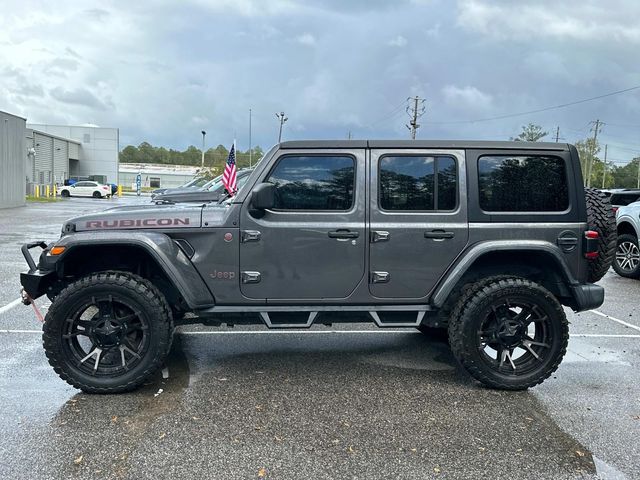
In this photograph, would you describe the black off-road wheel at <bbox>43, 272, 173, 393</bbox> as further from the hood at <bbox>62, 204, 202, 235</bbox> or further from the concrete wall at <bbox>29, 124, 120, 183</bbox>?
the concrete wall at <bbox>29, 124, 120, 183</bbox>

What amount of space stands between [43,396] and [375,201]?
117 inches

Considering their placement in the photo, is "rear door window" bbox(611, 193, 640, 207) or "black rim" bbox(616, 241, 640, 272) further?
"rear door window" bbox(611, 193, 640, 207)

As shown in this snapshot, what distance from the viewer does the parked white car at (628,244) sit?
32.8 ft

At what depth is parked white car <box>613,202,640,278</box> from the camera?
394 inches

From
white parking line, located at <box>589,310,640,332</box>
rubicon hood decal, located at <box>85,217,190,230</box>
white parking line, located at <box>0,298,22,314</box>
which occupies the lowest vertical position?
white parking line, located at <box>589,310,640,332</box>

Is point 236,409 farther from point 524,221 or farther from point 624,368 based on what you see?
point 624,368

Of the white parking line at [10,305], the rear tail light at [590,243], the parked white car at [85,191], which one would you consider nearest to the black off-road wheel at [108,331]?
the white parking line at [10,305]

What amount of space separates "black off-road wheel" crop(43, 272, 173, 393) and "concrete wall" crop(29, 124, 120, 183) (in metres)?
60.6

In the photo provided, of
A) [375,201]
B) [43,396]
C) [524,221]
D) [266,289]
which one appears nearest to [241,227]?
[266,289]

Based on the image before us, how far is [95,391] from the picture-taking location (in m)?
4.18

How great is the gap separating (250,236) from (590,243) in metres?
2.81

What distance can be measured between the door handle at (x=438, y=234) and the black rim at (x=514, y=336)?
2.28 ft

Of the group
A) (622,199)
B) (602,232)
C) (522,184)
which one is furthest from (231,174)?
(622,199)

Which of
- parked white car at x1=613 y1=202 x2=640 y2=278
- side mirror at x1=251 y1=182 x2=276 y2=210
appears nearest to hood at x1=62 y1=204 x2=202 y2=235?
side mirror at x1=251 y1=182 x2=276 y2=210
